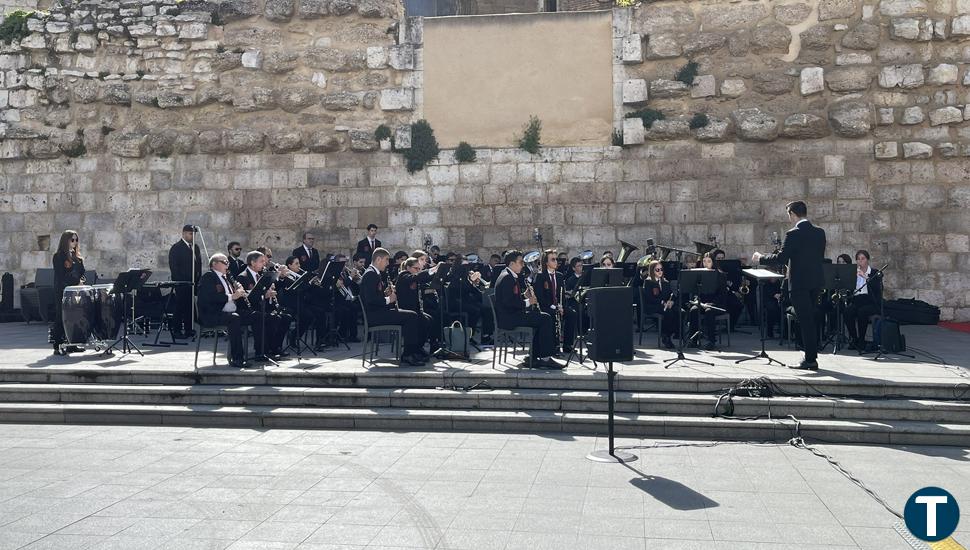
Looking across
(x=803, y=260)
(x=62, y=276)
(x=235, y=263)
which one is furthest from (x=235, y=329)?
(x=803, y=260)

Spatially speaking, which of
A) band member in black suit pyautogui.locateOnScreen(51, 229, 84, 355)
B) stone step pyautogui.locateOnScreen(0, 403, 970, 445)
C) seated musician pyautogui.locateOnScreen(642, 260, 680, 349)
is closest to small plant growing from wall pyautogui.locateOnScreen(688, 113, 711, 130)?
seated musician pyautogui.locateOnScreen(642, 260, 680, 349)

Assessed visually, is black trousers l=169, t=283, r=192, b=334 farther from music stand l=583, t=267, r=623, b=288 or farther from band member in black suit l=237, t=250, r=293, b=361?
music stand l=583, t=267, r=623, b=288

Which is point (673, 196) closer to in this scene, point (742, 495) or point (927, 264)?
point (927, 264)

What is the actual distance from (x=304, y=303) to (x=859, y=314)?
7.45 meters

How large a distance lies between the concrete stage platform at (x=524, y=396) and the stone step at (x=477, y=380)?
0.01 metres

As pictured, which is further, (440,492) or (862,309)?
(862,309)

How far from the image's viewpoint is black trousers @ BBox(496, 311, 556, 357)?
31.5ft

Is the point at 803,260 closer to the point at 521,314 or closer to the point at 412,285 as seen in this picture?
the point at 521,314

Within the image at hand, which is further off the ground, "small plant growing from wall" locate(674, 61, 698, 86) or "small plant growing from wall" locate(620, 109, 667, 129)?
"small plant growing from wall" locate(674, 61, 698, 86)

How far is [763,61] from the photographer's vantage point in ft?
46.6

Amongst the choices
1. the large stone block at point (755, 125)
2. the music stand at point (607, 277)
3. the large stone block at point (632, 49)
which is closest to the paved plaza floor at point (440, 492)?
the music stand at point (607, 277)

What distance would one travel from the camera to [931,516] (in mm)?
4336

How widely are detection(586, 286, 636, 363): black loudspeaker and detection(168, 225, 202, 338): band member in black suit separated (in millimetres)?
7606

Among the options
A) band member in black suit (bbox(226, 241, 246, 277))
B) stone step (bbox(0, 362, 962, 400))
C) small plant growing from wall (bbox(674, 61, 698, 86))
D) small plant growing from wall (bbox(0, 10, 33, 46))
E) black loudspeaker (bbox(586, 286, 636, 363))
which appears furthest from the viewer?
small plant growing from wall (bbox(0, 10, 33, 46))
